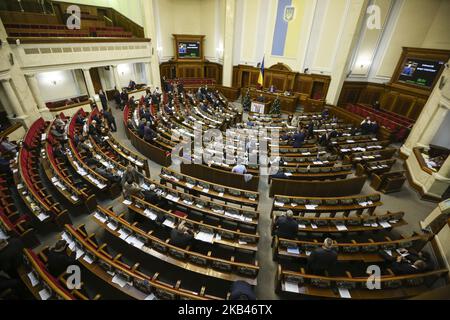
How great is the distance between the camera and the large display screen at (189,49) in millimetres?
19053

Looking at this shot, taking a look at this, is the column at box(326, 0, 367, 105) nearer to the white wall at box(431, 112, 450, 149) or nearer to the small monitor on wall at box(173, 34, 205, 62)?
the white wall at box(431, 112, 450, 149)

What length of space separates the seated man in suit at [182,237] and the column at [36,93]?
→ 10910 millimetres

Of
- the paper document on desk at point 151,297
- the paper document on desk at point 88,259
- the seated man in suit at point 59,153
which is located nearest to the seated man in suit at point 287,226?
the paper document on desk at point 151,297

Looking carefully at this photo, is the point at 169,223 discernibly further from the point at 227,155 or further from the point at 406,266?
the point at 406,266

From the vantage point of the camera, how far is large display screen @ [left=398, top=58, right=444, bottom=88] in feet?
36.5

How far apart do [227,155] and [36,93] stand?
9.98m

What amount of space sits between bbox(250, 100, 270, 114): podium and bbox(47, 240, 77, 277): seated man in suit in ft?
43.0

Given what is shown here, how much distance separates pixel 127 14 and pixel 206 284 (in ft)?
64.4

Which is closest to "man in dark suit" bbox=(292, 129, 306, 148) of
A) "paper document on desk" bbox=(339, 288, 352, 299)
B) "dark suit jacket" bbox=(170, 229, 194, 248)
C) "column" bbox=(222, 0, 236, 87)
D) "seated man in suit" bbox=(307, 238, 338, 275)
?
"seated man in suit" bbox=(307, 238, 338, 275)

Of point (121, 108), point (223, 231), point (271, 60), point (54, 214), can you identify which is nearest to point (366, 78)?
point (271, 60)

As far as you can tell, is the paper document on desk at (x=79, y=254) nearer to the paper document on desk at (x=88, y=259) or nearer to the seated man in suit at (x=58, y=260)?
the paper document on desk at (x=88, y=259)

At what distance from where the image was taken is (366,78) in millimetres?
14547

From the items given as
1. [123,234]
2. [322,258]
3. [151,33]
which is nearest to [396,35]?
[322,258]
